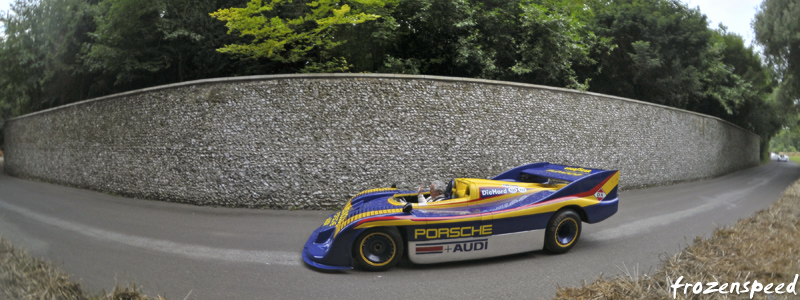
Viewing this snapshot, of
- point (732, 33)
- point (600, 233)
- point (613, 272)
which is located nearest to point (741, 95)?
point (732, 33)

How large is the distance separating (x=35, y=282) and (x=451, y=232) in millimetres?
3340

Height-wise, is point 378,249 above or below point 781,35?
below

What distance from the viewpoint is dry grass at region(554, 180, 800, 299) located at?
2516 millimetres

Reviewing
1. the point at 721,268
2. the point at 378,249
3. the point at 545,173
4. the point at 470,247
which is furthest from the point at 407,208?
the point at 721,268

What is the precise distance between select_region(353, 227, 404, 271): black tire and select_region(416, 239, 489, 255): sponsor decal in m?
0.24

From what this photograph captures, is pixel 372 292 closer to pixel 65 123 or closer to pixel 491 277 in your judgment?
pixel 491 277

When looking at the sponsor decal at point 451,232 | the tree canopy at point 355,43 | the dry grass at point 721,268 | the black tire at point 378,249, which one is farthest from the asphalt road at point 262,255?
the tree canopy at point 355,43

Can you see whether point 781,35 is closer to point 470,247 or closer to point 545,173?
point 545,173

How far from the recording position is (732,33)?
21734 millimetres

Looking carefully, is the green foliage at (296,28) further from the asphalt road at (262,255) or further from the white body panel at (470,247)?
the white body panel at (470,247)

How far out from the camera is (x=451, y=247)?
4.30 metres

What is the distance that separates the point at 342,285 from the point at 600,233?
160 inches

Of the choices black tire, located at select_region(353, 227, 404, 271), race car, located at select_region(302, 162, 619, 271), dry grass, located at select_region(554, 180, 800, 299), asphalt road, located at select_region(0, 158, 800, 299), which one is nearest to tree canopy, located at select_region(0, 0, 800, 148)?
asphalt road, located at select_region(0, 158, 800, 299)

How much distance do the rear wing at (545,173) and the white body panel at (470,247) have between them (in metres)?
1.20
